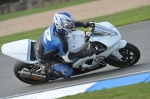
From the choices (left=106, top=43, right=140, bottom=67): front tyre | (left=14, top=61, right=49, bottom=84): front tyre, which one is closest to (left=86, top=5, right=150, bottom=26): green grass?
(left=106, top=43, right=140, bottom=67): front tyre

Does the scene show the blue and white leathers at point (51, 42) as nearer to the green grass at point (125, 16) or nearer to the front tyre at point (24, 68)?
the front tyre at point (24, 68)

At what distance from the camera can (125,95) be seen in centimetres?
567

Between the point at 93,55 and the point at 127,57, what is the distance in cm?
72

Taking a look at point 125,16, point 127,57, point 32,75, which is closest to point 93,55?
point 127,57

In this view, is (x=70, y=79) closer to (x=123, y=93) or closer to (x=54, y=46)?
(x=54, y=46)

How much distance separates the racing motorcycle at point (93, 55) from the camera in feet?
24.9

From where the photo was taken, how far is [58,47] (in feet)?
24.4

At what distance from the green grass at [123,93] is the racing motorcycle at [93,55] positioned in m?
1.53

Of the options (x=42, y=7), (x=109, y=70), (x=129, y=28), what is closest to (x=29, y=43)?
(x=109, y=70)

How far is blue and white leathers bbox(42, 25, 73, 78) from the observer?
24.3ft

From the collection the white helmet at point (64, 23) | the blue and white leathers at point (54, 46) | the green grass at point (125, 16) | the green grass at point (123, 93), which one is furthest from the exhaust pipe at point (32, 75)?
the green grass at point (125, 16)

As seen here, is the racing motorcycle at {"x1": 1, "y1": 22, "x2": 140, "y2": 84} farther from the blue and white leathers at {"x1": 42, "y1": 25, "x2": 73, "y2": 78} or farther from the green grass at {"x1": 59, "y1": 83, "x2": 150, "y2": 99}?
the green grass at {"x1": 59, "y1": 83, "x2": 150, "y2": 99}

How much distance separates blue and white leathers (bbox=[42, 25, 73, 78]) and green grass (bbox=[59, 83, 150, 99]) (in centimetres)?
143

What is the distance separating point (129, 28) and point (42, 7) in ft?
60.1
